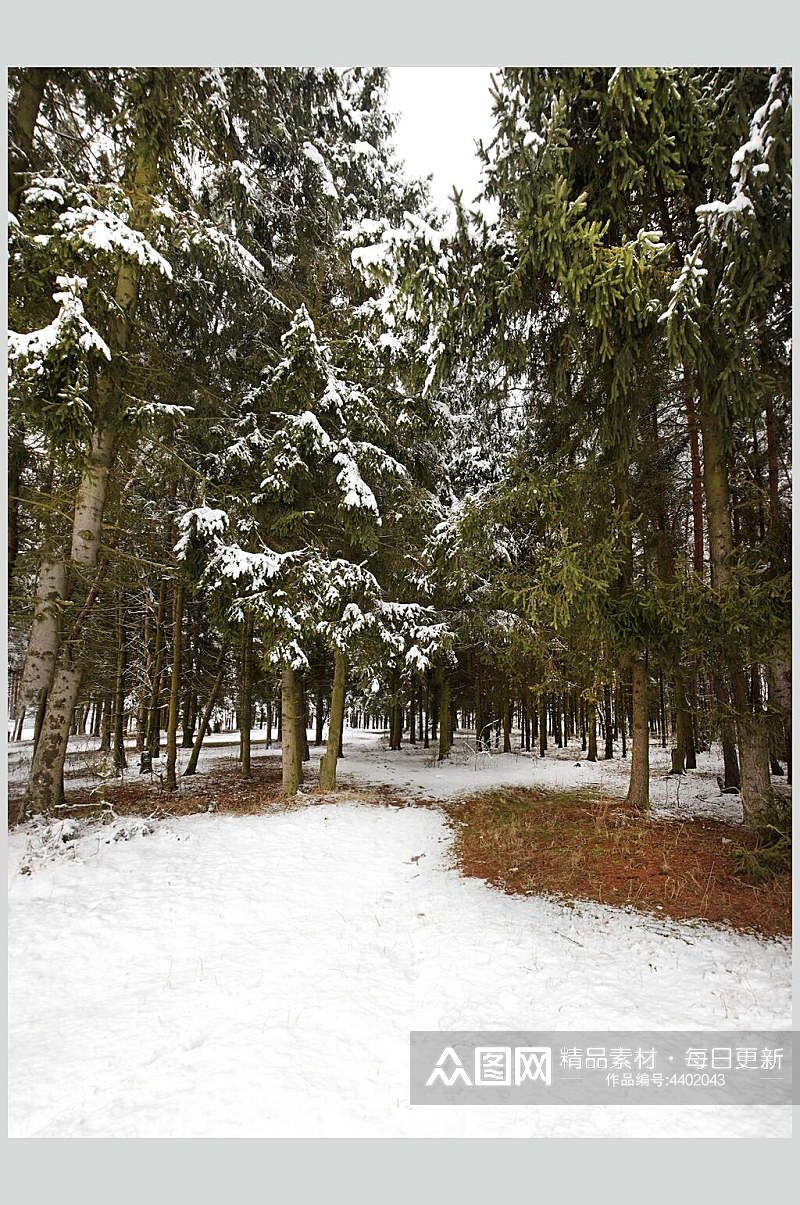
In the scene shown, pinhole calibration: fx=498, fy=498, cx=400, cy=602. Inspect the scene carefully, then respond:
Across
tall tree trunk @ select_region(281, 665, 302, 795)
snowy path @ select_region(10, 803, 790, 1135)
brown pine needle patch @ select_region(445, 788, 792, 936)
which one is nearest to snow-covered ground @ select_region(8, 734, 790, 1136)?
snowy path @ select_region(10, 803, 790, 1135)

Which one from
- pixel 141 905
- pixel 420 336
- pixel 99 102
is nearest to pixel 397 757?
pixel 141 905

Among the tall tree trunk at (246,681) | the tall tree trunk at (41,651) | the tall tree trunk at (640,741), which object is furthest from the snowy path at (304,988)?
the tall tree trunk at (246,681)

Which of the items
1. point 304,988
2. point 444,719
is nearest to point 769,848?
point 304,988

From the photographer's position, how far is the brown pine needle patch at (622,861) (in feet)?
14.2

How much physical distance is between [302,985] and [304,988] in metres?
0.04

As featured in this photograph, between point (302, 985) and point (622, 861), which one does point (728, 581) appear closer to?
point (622, 861)

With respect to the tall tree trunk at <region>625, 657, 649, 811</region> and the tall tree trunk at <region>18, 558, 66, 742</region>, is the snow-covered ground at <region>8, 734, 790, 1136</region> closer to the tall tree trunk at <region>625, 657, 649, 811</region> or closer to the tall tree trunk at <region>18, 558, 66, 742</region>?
the tall tree trunk at <region>18, 558, 66, 742</region>

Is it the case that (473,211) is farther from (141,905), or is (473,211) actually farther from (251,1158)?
(141,905)

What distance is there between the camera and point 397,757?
54.7 ft

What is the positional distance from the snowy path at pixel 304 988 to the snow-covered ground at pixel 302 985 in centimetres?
1

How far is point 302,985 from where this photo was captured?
10.9 ft

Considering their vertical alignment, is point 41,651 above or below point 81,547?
below

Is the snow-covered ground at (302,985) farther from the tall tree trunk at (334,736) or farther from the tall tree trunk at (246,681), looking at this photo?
the tall tree trunk at (246,681)

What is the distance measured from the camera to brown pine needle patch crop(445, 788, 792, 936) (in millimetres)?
4332
